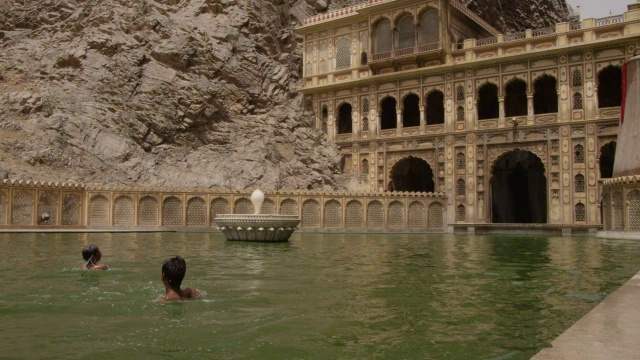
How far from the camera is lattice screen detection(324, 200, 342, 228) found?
29.0 m

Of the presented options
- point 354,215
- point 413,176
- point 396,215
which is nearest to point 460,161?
point 396,215

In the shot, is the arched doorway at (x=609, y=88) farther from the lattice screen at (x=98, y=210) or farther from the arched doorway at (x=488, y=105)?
the lattice screen at (x=98, y=210)

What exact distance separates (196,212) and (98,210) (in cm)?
448

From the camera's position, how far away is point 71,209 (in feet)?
82.5

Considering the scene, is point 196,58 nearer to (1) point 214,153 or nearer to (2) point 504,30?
(1) point 214,153

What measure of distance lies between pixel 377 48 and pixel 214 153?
12.0m

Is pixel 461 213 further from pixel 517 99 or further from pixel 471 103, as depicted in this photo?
pixel 517 99

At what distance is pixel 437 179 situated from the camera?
3231 cm

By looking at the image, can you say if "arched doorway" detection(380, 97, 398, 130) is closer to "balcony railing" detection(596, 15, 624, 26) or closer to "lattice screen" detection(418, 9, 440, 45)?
"lattice screen" detection(418, 9, 440, 45)

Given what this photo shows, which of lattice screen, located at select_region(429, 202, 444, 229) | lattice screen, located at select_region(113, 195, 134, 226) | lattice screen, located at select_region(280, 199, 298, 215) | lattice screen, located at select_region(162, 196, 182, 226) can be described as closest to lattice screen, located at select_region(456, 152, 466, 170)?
lattice screen, located at select_region(429, 202, 444, 229)

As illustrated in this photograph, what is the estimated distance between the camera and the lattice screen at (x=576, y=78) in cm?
2888

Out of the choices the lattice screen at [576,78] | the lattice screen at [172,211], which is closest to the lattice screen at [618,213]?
A: the lattice screen at [576,78]

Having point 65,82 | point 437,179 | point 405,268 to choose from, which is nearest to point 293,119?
point 437,179

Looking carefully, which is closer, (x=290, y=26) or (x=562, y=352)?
(x=562, y=352)
